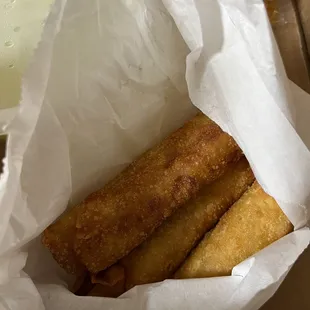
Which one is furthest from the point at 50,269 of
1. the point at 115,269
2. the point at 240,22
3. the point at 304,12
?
the point at 304,12

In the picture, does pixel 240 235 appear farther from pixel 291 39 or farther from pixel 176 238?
pixel 291 39

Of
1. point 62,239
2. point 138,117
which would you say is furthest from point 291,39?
point 62,239

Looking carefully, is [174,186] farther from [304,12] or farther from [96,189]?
[304,12]

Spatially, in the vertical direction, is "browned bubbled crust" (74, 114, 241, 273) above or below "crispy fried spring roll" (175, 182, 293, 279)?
above

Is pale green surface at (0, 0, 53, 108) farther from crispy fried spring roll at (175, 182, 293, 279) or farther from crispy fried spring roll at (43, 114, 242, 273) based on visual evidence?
crispy fried spring roll at (175, 182, 293, 279)

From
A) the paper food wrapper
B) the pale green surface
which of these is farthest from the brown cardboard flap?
the pale green surface

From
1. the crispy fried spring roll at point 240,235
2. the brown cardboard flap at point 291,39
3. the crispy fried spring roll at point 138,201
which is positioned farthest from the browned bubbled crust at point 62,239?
the brown cardboard flap at point 291,39
